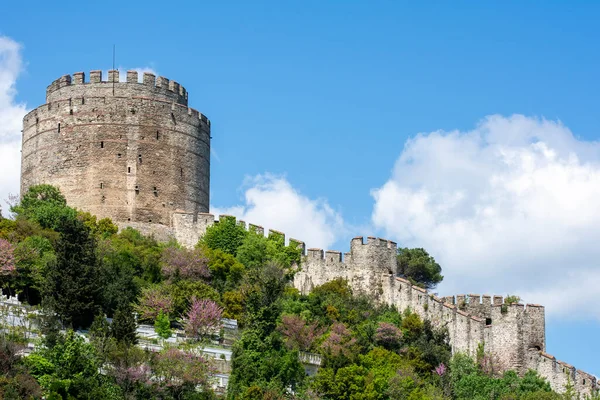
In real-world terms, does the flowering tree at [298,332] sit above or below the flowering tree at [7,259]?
below

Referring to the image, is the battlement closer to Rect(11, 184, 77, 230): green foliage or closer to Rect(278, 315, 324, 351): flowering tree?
Rect(11, 184, 77, 230): green foliage

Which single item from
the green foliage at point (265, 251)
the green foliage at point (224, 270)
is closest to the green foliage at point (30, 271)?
the green foliage at point (224, 270)

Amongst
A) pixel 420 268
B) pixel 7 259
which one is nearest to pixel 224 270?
pixel 7 259

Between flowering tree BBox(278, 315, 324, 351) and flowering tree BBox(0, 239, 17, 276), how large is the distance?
9001 mm

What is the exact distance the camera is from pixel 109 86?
59500 mm

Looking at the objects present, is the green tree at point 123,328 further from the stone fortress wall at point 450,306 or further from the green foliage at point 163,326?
the stone fortress wall at point 450,306

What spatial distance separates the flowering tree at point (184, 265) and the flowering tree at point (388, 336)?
6.63m

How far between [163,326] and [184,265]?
18.3 ft

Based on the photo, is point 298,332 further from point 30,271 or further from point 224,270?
point 30,271

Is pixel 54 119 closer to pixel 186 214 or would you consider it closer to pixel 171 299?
pixel 186 214

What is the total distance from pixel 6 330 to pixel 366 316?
14018 mm

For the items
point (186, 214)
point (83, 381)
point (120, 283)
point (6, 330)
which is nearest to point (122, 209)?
point (186, 214)

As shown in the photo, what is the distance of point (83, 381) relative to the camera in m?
41.1

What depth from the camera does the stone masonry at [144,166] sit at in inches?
2224
